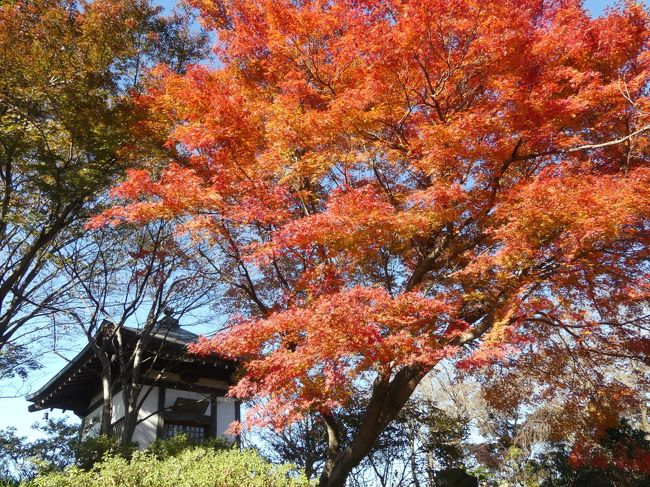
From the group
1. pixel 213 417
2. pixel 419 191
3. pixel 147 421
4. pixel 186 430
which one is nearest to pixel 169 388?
pixel 147 421

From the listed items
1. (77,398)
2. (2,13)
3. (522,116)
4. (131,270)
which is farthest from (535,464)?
(2,13)

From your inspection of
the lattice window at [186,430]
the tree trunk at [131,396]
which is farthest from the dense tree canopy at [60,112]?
the lattice window at [186,430]

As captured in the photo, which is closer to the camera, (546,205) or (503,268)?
(546,205)

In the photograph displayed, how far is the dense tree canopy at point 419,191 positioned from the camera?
6559mm

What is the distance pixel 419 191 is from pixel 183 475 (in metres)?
5.32

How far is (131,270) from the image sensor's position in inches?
490

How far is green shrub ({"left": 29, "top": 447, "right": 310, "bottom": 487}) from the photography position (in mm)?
4863

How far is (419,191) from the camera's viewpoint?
7.70 meters

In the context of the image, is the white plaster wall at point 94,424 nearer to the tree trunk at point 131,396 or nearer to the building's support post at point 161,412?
the building's support post at point 161,412

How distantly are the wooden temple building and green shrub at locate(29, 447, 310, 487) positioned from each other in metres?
6.49

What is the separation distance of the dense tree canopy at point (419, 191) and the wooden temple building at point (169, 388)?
180 inches

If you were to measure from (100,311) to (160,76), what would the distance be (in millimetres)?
5991

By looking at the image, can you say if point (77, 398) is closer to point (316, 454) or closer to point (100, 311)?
point (100, 311)

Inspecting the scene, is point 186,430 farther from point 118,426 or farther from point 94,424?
point 94,424
